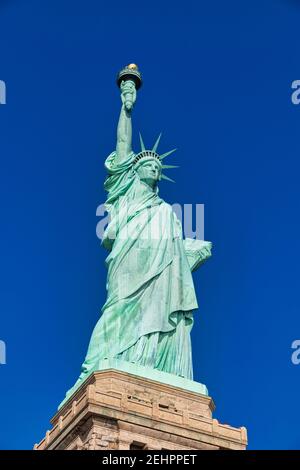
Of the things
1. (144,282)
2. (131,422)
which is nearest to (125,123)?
(144,282)

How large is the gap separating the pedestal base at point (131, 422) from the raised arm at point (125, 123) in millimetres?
13788

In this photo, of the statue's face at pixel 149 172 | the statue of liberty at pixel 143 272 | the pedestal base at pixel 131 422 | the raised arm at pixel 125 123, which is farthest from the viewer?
the raised arm at pixel 125 123

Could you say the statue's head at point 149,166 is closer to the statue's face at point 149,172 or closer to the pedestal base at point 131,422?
the statue's face at point 149,172

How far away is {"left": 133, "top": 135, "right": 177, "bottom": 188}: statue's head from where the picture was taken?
46.9 metres

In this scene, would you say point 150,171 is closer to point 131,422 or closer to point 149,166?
point 149,166

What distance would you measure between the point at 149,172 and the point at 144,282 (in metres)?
6.83

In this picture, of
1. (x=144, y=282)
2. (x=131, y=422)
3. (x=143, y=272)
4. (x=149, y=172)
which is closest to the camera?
(x=131, y=422)

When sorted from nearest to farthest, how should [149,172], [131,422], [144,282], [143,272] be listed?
[131,422], [144,282], [143,272], [149,172]

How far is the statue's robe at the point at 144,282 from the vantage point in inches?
1601

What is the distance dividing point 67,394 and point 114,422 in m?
5.71

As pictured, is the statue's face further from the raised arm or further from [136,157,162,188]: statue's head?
the raised arm

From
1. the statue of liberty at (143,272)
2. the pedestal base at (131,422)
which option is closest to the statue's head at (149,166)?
the statue of liberty at (143,272)

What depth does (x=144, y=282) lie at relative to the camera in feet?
139

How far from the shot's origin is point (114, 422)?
114 feet
